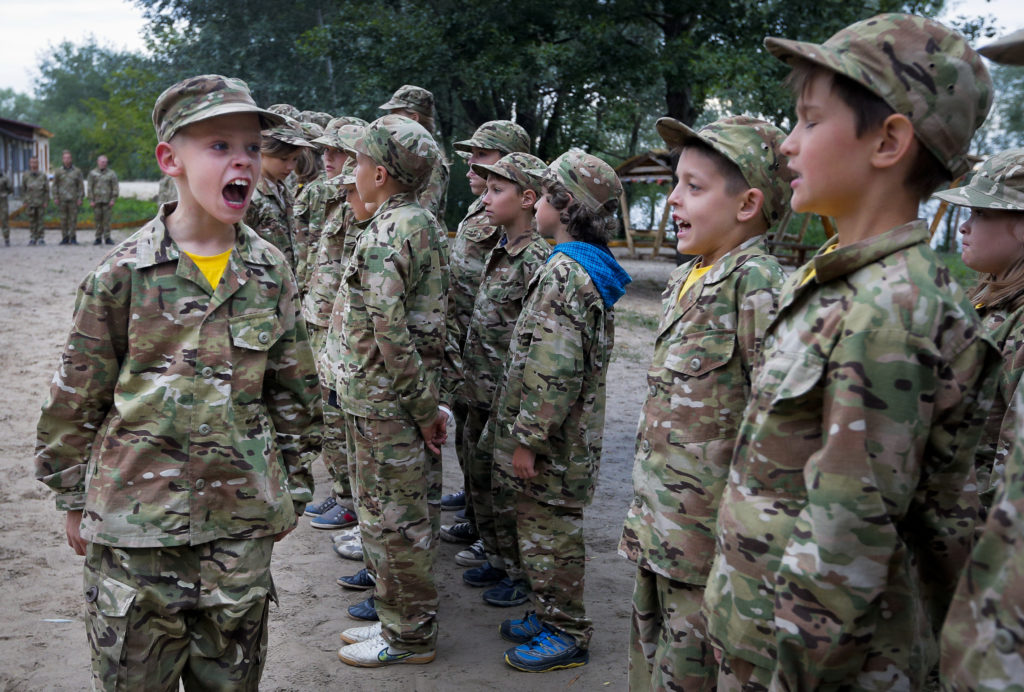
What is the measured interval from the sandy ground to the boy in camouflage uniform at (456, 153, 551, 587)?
305mm

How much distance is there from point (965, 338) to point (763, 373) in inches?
16.3

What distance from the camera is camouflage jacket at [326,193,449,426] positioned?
3689mm

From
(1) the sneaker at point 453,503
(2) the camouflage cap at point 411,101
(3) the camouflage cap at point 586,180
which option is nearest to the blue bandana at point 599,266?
(3) the camouflage cap at point 586,180

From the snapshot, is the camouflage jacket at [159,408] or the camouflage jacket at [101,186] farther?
the camouflage jacket at [101,186]

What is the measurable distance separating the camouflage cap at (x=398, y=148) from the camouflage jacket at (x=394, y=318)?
138mm

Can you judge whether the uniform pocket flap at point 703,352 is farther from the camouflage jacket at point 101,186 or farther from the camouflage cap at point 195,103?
the camouflage jacket at point 101,186

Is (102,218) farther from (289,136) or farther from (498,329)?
(498,329)

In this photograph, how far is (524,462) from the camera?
12.3ft

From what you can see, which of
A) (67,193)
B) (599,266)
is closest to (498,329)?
(599,266)

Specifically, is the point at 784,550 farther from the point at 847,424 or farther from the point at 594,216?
the point at 594,216

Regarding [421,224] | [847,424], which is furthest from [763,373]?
[421,224]

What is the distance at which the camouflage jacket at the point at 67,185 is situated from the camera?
881 inches

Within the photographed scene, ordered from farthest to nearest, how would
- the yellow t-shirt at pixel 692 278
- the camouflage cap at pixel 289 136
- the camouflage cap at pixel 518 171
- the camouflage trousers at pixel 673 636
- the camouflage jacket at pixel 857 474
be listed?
the camouflage cap at pixel 289 136 → the camouflage cap at pixel 518 171 → the yellow t-shirt at pixel 692 278 → the camouflage trousers at pixel 673 636 → the camouflage jacket at pixel 857 474

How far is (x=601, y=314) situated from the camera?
3.78 metres
